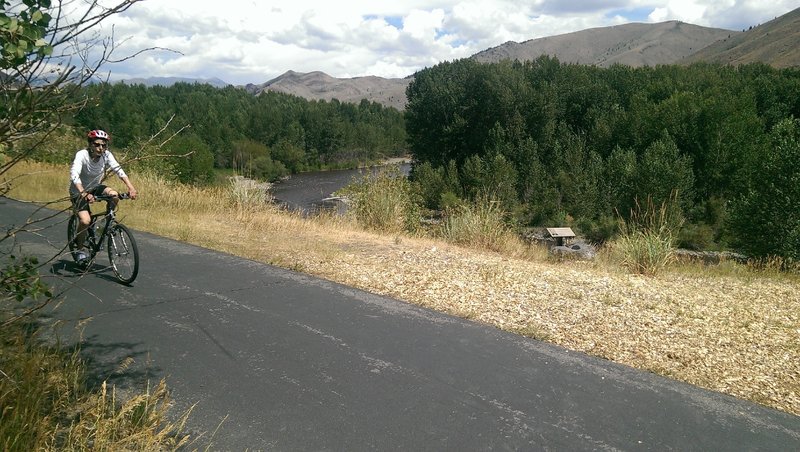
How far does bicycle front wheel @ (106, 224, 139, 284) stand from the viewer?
627 cm

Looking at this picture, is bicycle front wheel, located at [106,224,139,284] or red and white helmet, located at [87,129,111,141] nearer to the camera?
bicycle front wheel, located at [106,224,139,284]

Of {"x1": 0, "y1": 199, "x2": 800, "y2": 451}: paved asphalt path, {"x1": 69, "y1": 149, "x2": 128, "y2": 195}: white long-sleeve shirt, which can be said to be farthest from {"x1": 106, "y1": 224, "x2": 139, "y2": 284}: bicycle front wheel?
{"x1": 69, "y1": 149, "x2": 128, "y2": 195}: white long-sleeve shirt

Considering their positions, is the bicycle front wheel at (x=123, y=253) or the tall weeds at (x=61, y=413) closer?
the tall weeds at (x=61, y=413)

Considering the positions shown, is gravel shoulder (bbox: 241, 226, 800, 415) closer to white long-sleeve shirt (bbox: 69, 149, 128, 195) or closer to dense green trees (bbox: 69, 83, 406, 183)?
white long-sleeve shirt (bbox: 69, 149, 128, 195)

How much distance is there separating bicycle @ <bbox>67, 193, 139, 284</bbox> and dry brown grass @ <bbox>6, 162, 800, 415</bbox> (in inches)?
81.6

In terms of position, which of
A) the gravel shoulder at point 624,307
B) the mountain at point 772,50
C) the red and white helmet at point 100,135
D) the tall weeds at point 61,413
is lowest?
the gravel shoulder at point 624,307

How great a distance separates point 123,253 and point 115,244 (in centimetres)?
22

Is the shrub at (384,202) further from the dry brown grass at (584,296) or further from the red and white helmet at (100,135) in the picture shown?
the red and white helmet at (100,135)

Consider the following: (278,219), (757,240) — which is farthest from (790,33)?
(278,219)

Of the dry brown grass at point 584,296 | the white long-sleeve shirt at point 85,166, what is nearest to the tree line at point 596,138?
the dry brown grass at point 584,296

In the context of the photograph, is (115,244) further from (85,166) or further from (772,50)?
(772,50)

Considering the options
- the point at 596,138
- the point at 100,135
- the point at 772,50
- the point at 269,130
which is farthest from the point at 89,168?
the point at 772,50

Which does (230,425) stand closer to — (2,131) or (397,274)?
(2,131)

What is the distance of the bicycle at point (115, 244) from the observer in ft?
20.6
